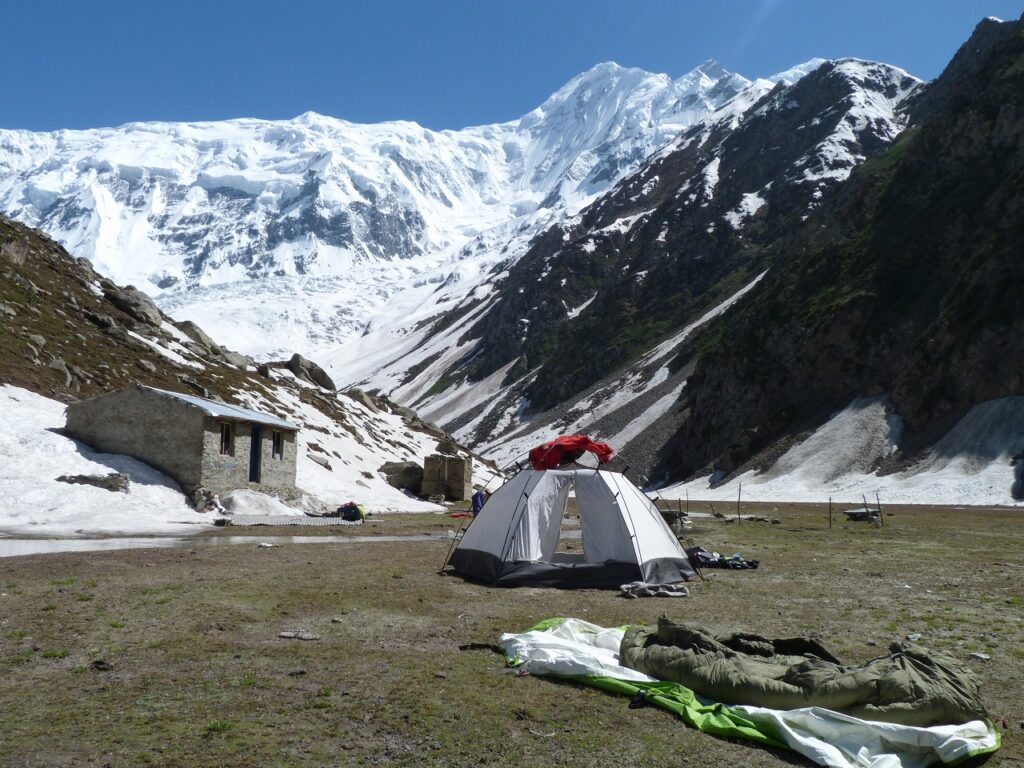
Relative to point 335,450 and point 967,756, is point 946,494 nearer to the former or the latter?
point 335,450

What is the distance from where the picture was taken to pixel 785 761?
684 cm

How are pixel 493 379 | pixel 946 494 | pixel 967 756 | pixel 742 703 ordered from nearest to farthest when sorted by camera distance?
pixel 967 756 < pixel 742 703 < pixel 946 494 < pixel 493 379

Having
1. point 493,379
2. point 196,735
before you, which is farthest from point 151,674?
point 493,379

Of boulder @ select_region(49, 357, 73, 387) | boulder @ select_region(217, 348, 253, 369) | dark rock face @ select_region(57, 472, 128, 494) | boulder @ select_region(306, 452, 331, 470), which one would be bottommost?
dark rock face @ select_region(57, 472, 128, 494)

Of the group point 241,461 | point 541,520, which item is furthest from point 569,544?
point 241,461

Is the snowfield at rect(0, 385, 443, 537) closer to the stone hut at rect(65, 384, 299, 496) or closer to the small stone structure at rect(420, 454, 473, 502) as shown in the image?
the stone hut at rect(65, 384, 299, 496)

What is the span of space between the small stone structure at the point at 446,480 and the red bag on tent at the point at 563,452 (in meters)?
29.6

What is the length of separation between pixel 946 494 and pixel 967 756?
57.0 metres

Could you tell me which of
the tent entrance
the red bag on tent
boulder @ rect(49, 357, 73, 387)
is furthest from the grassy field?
boulder @ rect(49, 357, 73, 387)

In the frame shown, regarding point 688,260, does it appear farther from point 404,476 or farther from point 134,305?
point 134,305

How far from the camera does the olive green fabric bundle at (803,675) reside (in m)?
7.18

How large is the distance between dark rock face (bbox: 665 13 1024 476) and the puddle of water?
187 ft

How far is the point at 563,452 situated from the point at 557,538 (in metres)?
2.53

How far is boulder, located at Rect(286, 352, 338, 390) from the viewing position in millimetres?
66875
